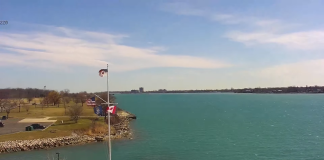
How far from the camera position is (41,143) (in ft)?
151

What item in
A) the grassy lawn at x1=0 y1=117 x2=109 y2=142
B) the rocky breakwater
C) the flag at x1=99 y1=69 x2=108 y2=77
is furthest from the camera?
the grassy lawn at x1=0 y1=117 x2=109 y2=142

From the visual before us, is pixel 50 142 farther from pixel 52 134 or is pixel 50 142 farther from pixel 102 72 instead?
pixel 102 72

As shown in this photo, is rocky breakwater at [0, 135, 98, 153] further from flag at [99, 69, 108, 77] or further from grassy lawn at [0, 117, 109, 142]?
flag at [99, 69, 108, 77]

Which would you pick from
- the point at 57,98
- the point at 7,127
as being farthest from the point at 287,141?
the point at 57,98

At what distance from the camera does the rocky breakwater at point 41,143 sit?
43.3m

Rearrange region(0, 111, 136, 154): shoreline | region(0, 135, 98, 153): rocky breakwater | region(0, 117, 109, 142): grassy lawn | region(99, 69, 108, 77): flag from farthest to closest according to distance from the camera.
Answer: region(0, 117, 109, 142): grassy lawn → region(0, 111, 136, 154): shoreline → region(0, 135, 98, 153): rocky breakwater → region(99, 69, 108, 77): flag

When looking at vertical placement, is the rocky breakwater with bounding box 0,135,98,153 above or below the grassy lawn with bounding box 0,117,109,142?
below

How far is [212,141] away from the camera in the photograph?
5300cm

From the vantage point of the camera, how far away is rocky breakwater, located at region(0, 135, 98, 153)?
43281 millimetres

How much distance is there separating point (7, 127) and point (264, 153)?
50.8 metres

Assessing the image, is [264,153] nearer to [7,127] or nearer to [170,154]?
[170,154]

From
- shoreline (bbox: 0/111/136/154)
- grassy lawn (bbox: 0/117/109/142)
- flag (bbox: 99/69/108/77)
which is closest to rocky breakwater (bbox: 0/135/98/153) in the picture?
shoreline (bbox: 0/111/136/154)

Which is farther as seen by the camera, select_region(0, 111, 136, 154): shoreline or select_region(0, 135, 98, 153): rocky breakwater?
select_region(0, 111, 136, 154): shoreline

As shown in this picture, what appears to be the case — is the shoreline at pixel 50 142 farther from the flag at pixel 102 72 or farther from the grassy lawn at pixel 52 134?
the flag at pixel 102 72
